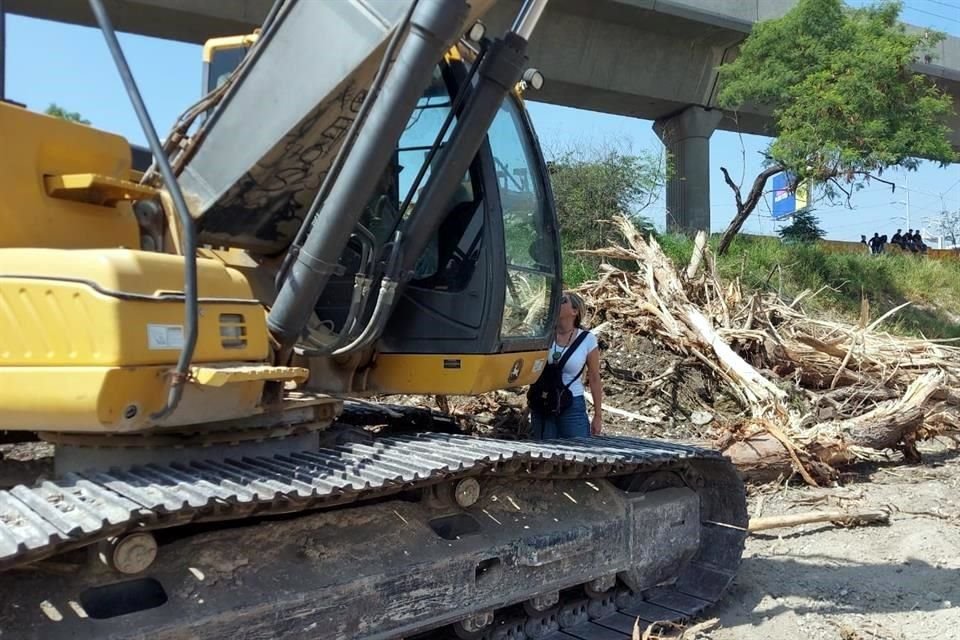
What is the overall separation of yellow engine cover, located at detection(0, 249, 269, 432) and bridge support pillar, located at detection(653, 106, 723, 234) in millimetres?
18112

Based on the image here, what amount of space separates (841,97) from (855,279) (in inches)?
153

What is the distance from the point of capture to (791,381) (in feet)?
26.2

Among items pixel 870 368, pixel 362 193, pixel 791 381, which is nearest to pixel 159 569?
pixel 362 193

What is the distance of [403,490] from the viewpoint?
3090mm

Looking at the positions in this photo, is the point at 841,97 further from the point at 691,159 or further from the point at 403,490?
the point at 403,490

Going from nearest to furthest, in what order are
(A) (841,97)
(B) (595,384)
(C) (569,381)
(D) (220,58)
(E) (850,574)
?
1. (D) (220,58)
2. (E) (850,574)
3. (C) (569,381)
4. (B) (595,384)
5. (A) (841,97)

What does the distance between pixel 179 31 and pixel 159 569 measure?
13.3 m

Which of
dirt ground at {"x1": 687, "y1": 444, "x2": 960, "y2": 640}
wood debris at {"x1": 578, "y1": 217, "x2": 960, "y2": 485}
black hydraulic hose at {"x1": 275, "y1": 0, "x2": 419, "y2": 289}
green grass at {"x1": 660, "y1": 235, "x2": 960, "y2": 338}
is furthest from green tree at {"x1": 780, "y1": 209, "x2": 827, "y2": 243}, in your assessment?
black hydraulic hose at {"x1": 275, "y1": 0, "x2": 419, "y2": 289}

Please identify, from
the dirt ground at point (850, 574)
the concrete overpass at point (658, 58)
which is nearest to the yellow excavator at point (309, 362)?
the dirt ground at point (850, 574)

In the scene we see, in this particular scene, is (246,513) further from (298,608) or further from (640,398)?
(640,398)

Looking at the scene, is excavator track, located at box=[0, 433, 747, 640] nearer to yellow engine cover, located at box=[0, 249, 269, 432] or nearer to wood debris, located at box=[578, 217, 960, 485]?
yellow engine cover, located at box=[0, 249, 269, 432]

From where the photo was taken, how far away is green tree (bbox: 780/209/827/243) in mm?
20578

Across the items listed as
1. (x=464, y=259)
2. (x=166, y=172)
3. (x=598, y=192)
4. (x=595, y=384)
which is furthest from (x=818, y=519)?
(x=598, y=192)

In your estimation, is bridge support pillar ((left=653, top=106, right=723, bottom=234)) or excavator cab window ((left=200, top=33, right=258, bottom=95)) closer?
excavator cab window ((left=200, top=33, right=258, bottom=95))
